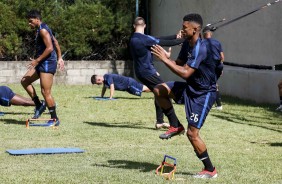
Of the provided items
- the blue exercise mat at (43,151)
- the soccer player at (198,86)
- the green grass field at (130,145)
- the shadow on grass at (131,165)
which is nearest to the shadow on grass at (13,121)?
the green grass field at (130,145)

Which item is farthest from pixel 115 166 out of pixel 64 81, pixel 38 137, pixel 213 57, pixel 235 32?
pixel 64 81

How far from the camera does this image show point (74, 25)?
23.5m

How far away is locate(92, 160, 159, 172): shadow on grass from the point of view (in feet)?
27.1

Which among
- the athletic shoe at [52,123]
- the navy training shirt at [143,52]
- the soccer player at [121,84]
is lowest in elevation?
the soccer player at [121,84]

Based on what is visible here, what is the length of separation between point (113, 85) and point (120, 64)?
652cm

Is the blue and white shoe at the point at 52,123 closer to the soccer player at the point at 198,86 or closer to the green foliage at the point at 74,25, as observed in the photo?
the soccer player at the point at 198,86

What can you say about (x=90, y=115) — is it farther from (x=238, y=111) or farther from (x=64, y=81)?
(x=64, y=81)

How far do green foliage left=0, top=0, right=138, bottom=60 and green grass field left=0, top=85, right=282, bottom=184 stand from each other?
7.47m

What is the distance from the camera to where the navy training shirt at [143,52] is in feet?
37.5

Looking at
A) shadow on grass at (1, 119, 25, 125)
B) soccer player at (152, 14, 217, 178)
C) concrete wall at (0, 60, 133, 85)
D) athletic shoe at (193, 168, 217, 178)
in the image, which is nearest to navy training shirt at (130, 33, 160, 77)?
shadow on grass at (1, 119, 25, 125)

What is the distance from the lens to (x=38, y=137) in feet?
35.3

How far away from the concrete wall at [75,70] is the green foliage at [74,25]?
0.48 meters

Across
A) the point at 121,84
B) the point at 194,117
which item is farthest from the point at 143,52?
the point at 121,84

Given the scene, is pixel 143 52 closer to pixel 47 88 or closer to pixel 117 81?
pixel 47 88
